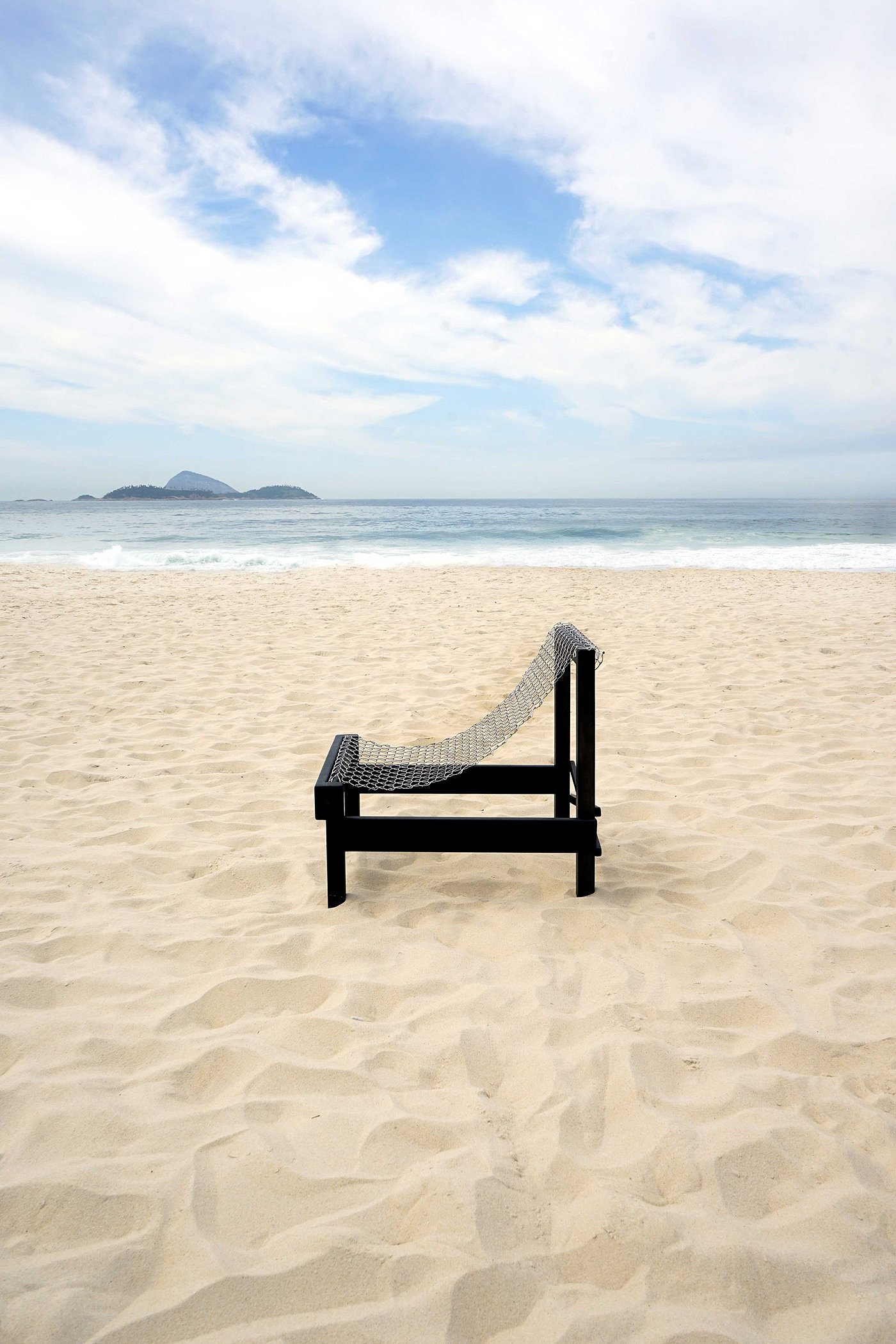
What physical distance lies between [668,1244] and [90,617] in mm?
9558

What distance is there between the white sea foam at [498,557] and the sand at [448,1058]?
14514 millimetres

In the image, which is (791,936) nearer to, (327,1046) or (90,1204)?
(327,1046)

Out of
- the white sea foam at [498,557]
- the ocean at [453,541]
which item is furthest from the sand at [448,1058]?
the ocean at [453,541]

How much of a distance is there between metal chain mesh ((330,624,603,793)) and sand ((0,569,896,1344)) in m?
0.44

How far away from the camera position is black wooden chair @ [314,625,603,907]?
9.37 ft

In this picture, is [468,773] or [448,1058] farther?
[468,773]

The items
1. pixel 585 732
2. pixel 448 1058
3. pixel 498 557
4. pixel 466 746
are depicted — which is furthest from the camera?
pixel 498 557

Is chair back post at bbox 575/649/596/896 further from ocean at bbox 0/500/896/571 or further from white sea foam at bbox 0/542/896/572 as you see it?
ocean at bbox 0/500/896/571

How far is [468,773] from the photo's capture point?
340cm

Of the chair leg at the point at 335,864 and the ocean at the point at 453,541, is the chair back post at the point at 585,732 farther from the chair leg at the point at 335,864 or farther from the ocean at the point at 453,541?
the ocean at the point at 453,541

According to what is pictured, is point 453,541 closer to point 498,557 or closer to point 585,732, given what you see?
point 498,557

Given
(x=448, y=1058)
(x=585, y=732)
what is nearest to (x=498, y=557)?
(x=585, y=732)

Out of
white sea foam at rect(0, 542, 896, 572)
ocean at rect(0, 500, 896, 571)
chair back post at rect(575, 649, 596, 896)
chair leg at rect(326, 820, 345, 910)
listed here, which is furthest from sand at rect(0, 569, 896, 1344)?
ocean at rect(0, 500, 896, 571)

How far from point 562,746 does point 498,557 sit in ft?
61.9
